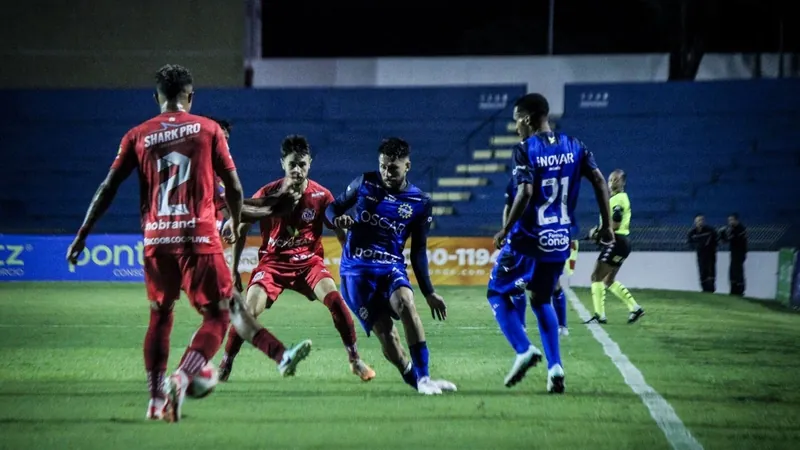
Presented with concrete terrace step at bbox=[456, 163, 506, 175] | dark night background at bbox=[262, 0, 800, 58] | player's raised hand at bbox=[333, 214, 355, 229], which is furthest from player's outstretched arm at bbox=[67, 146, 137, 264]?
dark night background at bbox=[262, 0, 800, 58]

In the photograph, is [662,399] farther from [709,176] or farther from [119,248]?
[709,176]

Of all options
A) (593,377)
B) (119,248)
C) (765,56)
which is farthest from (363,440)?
(765,56)

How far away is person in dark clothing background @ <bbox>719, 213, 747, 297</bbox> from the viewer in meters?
22.3

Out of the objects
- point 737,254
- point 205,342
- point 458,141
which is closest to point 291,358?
point 205,342

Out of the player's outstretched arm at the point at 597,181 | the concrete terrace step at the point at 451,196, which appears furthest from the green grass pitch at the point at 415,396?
the concrete terrace step at the point at 451,196

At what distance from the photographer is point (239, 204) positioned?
6.61m

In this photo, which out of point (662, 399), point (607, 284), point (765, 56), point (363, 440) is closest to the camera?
point (363, 440)

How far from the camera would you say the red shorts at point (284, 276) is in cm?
893

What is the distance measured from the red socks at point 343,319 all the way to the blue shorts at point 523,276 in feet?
3.82

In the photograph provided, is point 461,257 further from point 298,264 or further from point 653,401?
point 653,401

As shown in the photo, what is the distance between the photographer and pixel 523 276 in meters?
8.29

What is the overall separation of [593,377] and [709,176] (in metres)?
18.7

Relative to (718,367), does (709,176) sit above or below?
above

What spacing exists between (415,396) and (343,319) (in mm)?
1179
